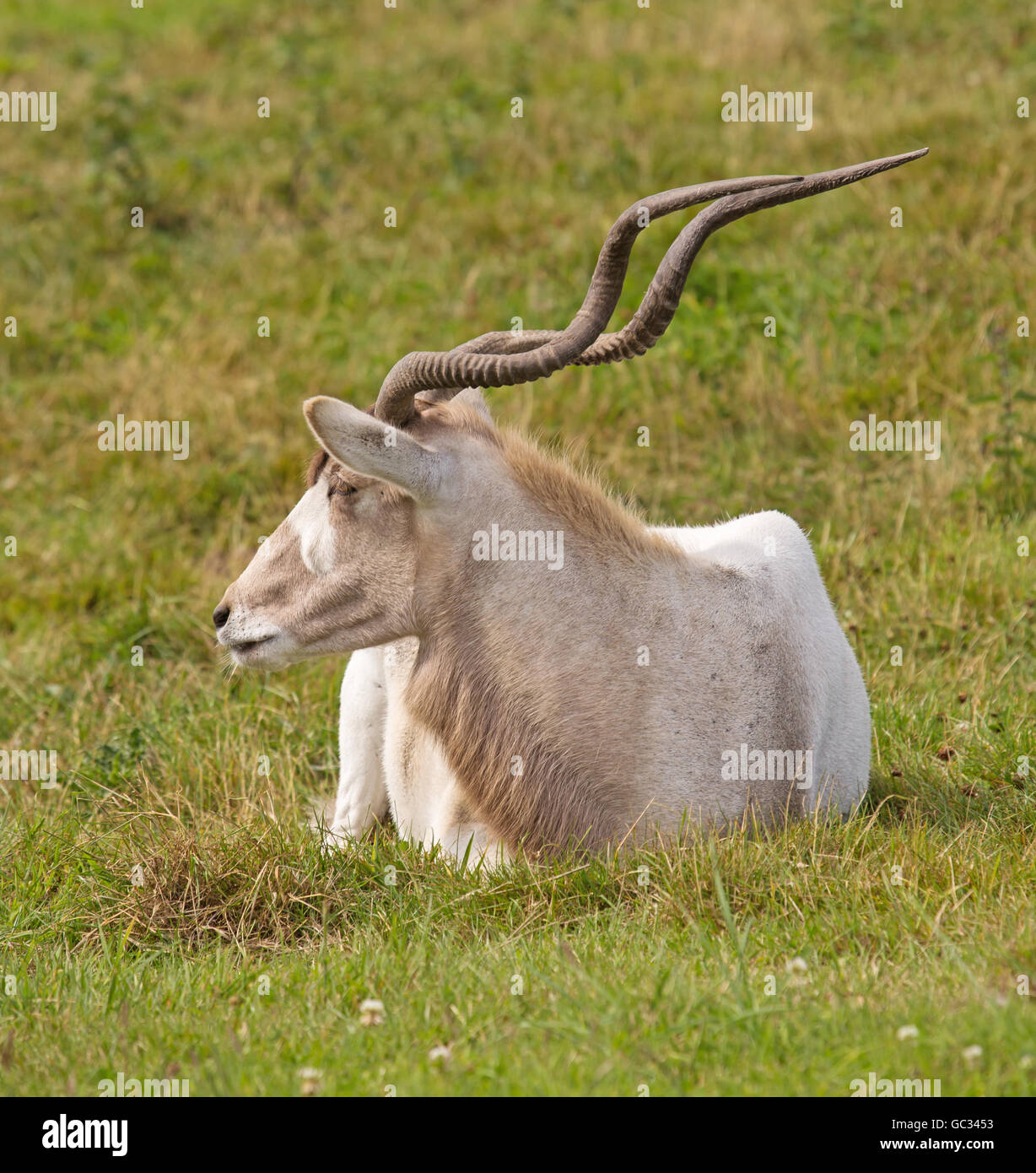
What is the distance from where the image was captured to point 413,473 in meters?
4.67

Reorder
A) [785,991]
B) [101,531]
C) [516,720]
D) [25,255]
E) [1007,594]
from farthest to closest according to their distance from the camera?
[25,255]
[101,531]
[1007,594]
[516,720]
[785,991]

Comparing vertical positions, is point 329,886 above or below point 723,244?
below

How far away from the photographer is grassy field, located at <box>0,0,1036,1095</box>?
382cm

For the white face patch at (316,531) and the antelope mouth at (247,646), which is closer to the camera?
the white face patch at (316,531)

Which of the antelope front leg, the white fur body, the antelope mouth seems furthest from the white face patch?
the antelope front leg

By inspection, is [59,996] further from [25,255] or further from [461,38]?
[461,38]

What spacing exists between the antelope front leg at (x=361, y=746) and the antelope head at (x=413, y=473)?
2.55 feet

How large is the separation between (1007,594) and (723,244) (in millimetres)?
4312

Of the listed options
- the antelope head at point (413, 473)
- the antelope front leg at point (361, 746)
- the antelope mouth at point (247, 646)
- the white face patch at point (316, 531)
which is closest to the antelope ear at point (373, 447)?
the antelope head at point (413, 473)

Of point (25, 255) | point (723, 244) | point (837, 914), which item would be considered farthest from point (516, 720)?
point (25, 255)

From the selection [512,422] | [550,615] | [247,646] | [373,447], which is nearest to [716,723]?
[550,615]

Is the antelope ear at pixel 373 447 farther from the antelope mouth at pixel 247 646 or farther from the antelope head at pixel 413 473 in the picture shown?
the antelope mouth at pixel 247 646

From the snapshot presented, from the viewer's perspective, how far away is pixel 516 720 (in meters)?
4.73

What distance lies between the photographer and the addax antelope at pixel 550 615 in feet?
15.4
